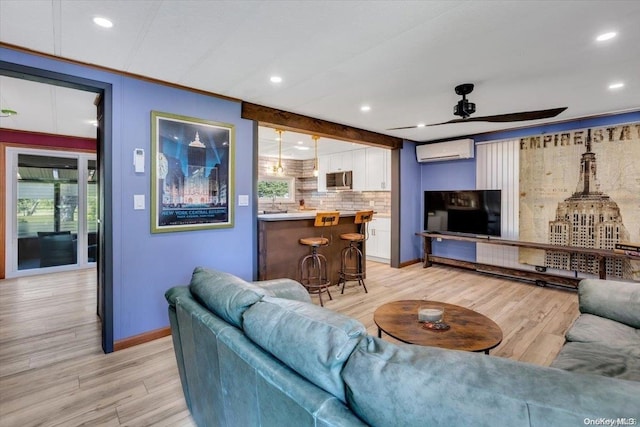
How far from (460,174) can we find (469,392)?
5.46 meters

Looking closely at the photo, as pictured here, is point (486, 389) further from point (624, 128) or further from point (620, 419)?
point (624, 128)

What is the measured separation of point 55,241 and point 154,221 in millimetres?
4099

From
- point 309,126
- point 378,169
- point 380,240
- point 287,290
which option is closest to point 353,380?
point 287,290

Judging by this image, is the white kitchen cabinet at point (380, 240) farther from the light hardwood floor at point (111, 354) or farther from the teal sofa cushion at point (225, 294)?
the teal sofa cushion at point (225, 294)

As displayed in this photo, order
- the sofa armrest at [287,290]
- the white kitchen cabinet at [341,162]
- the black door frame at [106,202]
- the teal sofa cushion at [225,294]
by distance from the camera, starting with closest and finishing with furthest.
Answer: the teal sofa cushion at [225,294]
the sofa armrest at [287,290]
the black door frame at [106,202]
the white kitchen cabinet at [341,162]

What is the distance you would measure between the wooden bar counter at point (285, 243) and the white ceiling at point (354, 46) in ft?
4.76

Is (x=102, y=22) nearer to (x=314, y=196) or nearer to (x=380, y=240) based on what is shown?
(x=380, y=240)

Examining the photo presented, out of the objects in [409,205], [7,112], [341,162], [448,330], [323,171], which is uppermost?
[7,112]

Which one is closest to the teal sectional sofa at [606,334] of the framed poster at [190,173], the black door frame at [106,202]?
the framed poster at [190,173]

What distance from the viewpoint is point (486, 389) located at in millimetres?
681

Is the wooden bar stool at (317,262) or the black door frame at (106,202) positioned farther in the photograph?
the wooden bar stool at (317,262)

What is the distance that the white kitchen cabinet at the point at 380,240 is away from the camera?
6.14 metres

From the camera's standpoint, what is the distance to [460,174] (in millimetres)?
5551

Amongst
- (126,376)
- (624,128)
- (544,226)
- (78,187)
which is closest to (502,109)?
(624,128)
